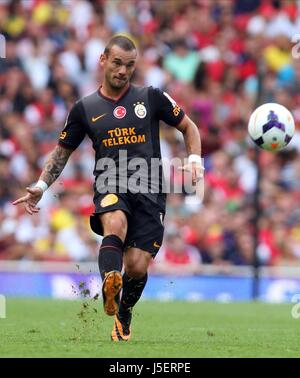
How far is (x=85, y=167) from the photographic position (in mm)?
19875

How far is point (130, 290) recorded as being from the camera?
9422 millimetres

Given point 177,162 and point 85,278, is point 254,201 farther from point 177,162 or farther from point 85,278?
point 85,278

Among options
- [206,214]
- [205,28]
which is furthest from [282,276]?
[205,28]

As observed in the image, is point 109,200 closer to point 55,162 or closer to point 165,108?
point 55,162

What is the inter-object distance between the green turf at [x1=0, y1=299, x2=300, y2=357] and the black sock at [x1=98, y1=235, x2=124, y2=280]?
61cm

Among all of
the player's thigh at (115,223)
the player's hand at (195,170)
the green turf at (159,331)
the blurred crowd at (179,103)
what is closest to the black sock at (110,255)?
the player's thigh at (115,223)

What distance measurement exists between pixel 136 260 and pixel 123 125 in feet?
3.66

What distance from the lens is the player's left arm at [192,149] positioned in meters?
8.93

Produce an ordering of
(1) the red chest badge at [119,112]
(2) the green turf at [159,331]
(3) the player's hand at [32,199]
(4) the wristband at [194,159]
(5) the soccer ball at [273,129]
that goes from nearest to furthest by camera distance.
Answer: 1. (2) the green turf at [159,331]
2. (4) the wristband at [194,159]
3. (1) the red chest badge at [119,112]
4. (3) the player's hand at [32,199]
5. (5) the soccer ball at [273,129]

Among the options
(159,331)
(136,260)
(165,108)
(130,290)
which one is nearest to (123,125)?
(165,108)

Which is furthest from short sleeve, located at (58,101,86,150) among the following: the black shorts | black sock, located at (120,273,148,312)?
black sock, located at (120,273,148,312)

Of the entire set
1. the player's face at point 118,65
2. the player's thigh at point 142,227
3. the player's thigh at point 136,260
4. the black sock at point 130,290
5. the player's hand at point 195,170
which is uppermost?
the player's face at point 118,65

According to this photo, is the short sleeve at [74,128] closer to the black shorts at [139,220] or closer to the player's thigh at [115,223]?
the black shorts at [139,220]

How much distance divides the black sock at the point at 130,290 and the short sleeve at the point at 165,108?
134 centimetres
